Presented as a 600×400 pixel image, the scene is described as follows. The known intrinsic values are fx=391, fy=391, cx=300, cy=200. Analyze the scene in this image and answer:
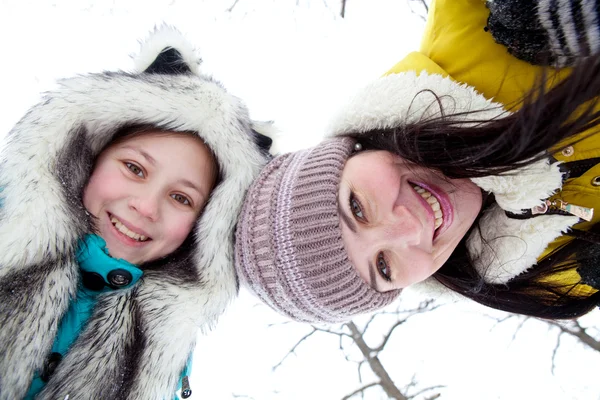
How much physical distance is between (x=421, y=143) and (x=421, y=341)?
345cm

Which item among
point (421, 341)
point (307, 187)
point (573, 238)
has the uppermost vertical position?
point (307, 187)

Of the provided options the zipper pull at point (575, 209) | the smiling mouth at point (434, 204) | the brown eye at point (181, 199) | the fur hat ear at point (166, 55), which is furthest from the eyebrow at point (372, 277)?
the fur hat ear at point (166, 55)

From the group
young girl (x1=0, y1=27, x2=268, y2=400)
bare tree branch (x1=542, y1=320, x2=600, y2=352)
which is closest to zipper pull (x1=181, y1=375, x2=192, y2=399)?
young girl (x1=0, y1=27, x2=268, y2=400)

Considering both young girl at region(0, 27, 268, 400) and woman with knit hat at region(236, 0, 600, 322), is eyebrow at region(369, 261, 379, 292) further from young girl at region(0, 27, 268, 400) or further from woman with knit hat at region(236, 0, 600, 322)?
young girl at region(0, 27, 268, 400)

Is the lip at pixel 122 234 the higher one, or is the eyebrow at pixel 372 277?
the lip at pixel 122 234

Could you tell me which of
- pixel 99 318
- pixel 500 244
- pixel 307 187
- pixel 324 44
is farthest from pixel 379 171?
pixel 324 44

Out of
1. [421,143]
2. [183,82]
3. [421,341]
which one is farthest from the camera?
[421,341]

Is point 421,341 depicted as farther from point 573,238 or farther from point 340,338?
point 573,238

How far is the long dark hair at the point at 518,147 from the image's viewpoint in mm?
1172

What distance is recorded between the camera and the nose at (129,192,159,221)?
1.67 metres

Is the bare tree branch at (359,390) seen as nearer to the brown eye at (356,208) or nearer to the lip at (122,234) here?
the brown eye at (356,208)

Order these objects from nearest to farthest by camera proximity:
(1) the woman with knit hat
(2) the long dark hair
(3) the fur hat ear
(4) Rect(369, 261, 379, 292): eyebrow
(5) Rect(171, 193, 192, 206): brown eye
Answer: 1. (2) the long dark hair
2. (1) the woman with knit hat
3. (4) Rect(369, 261, 379, 292): eyebrow
4. (5) Rect(171, 193, 192, 206): brown eye
5. (3) the fur hat ear

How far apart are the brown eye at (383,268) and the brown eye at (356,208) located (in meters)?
0.20

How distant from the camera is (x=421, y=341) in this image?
4344mm
